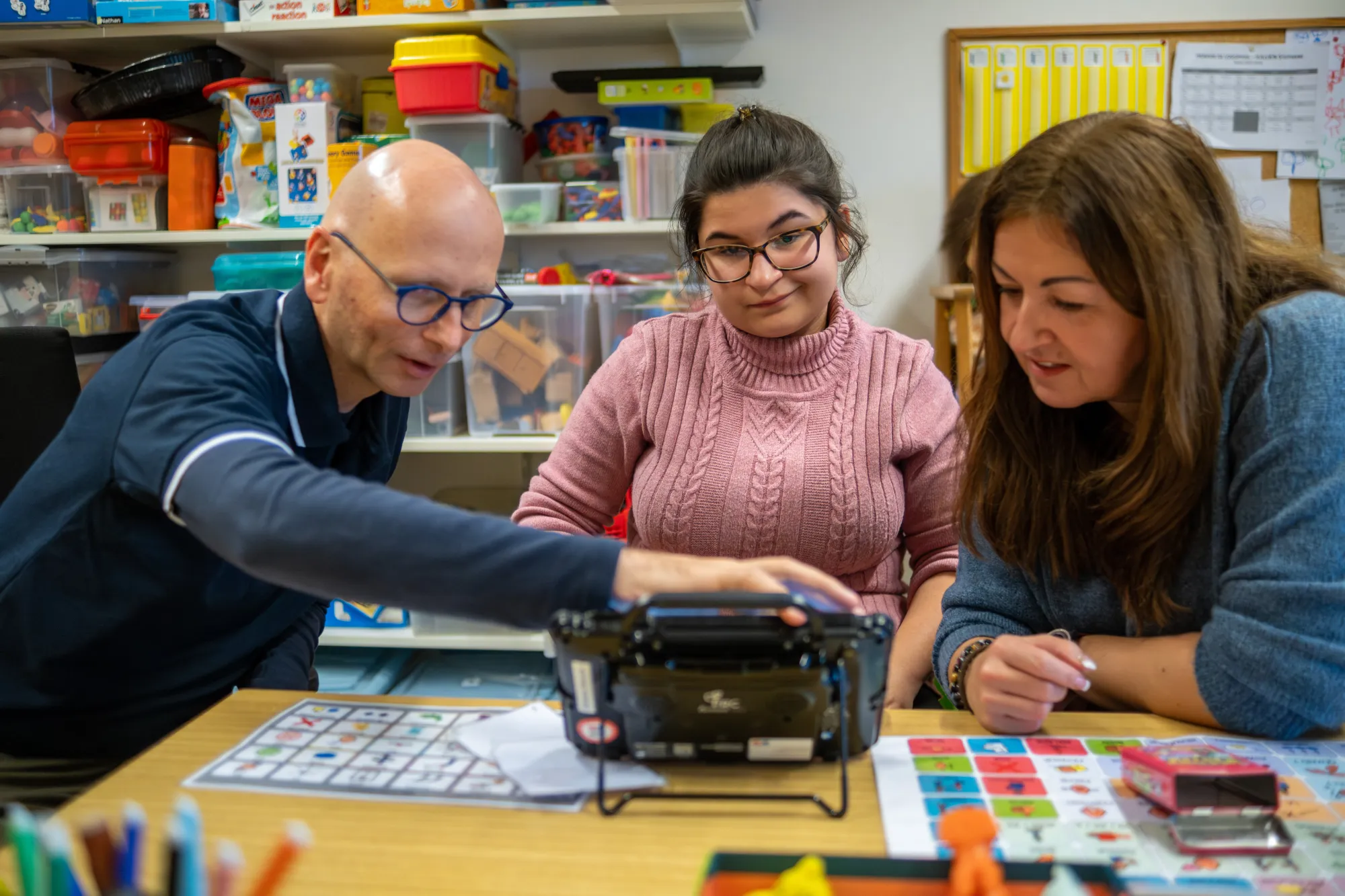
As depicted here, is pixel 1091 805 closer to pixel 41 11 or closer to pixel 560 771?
pixel 560 771

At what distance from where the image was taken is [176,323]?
1125 millimetres

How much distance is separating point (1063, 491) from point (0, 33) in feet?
8.77

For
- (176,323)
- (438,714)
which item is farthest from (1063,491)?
(176,323)

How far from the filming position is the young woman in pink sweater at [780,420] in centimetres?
142

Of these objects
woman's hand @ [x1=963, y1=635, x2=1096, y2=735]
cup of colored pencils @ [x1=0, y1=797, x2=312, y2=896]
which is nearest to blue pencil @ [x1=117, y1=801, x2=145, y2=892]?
cup of colored pencils @ [x1=0, y1=797, x2=312, y2=896]

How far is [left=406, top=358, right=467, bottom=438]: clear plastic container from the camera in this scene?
2467 mm

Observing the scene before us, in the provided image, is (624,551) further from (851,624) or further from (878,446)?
(878,446)

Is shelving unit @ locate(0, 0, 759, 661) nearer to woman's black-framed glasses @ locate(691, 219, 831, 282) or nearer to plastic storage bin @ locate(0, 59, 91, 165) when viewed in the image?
plastic storage bin @ locate(0, 59, 91, 165)

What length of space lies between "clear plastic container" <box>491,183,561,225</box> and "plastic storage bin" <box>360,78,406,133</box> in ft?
1.25

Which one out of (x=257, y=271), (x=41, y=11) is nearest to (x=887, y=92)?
(x=257, y=271)

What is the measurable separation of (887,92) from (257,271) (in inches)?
61.9

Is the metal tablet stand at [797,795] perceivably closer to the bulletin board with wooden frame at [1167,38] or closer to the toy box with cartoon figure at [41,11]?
the bulletin board with wooden frame at [1167,38]

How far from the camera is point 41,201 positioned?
2.68 metres

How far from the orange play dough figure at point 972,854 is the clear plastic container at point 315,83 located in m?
2.31
